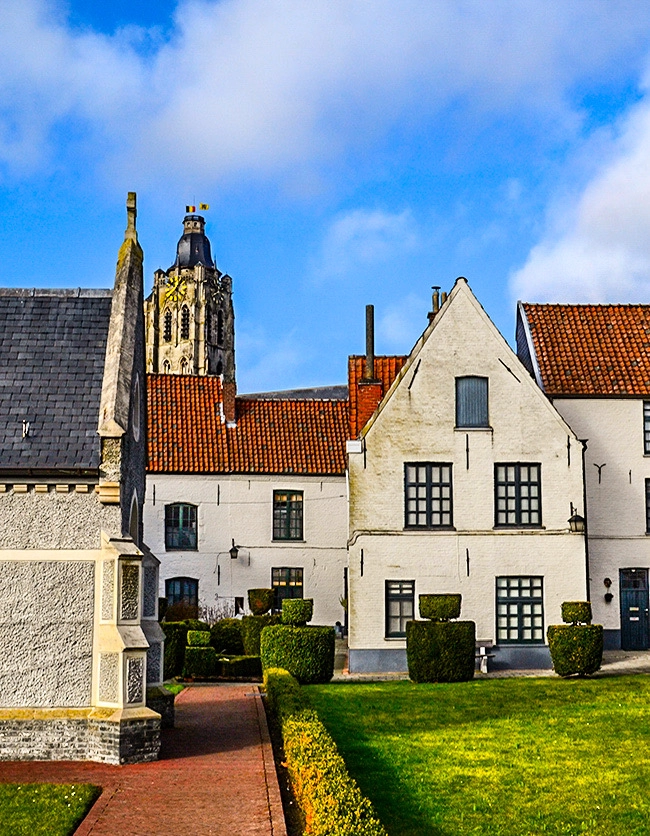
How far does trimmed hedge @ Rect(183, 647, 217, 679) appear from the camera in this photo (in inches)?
1086

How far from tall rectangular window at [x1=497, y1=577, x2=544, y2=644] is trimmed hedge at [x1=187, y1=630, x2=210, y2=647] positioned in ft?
26.0

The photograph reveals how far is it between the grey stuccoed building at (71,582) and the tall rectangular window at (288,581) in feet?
79.7

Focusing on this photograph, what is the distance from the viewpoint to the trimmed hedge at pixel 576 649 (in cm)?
2569

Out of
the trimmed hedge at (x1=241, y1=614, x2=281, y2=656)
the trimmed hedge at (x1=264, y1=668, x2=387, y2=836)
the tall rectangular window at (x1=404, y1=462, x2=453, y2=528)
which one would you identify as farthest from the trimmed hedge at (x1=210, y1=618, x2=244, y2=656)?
the trimmed hedge at (x1=264, y1=668, x2=387, y2=836)

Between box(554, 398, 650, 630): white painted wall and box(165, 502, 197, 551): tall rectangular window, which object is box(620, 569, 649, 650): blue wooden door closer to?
box(554, 398, 650, 630): white painted wall

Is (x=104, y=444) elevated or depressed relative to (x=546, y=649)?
elevated

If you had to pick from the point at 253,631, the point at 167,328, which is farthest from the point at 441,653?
the point at 167,328

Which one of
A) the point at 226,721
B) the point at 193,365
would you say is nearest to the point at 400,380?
the point at 226,721

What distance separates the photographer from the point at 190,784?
13.0 m

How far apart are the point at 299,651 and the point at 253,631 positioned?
5.59 m

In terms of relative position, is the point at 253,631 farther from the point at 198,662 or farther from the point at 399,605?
the point at 399,605

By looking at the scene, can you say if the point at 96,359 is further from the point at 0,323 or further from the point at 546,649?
the point at 546,649

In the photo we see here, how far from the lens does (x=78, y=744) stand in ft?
46.7

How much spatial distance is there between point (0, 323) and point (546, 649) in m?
17.8
